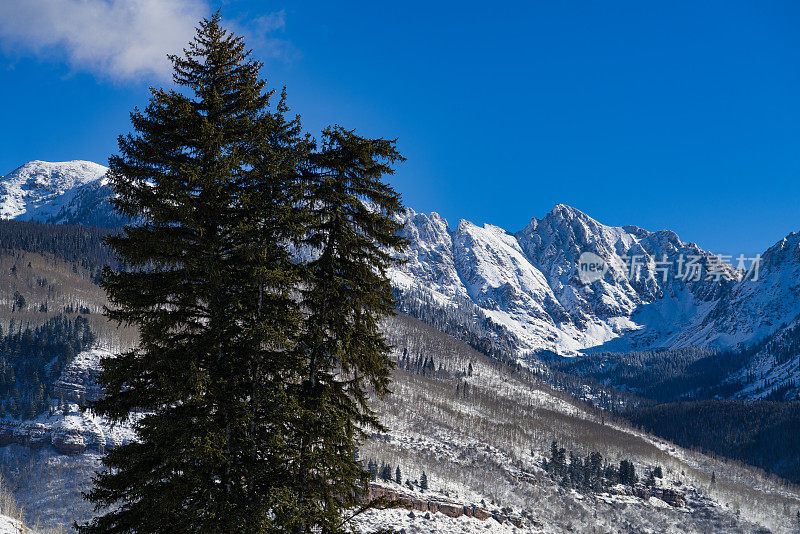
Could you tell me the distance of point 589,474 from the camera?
14350 cm

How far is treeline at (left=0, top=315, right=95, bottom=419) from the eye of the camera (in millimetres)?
132625

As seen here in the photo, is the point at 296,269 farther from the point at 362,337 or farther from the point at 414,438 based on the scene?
the point at 414,438

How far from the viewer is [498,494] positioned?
12206 centimetres

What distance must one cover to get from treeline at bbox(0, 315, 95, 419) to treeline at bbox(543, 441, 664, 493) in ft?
475

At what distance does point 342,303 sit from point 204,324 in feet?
12.2

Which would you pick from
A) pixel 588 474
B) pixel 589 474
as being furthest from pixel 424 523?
pixel 589 474

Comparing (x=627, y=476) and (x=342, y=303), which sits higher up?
(x=342, y=303)

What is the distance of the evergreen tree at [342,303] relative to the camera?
1315cm

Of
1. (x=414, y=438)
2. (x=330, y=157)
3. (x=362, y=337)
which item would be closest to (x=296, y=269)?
(x=362, y=337)

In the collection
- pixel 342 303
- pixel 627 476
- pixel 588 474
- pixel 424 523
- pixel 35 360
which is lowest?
pixel 35 360

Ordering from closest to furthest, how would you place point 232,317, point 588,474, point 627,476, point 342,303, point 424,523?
point 232,317
point 342,303
point 424,523
point 588,474
point 627,476

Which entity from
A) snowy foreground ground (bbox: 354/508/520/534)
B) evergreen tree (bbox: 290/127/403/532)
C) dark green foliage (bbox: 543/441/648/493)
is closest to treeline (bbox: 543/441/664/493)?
dark green foliage (bbox: 543/441/648/493)

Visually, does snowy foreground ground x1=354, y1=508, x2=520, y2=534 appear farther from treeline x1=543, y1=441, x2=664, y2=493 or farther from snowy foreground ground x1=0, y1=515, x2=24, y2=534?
treeline x1=543, y1=441, x2=664, y2=493

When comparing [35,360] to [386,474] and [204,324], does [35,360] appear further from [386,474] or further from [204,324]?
[204,324]
